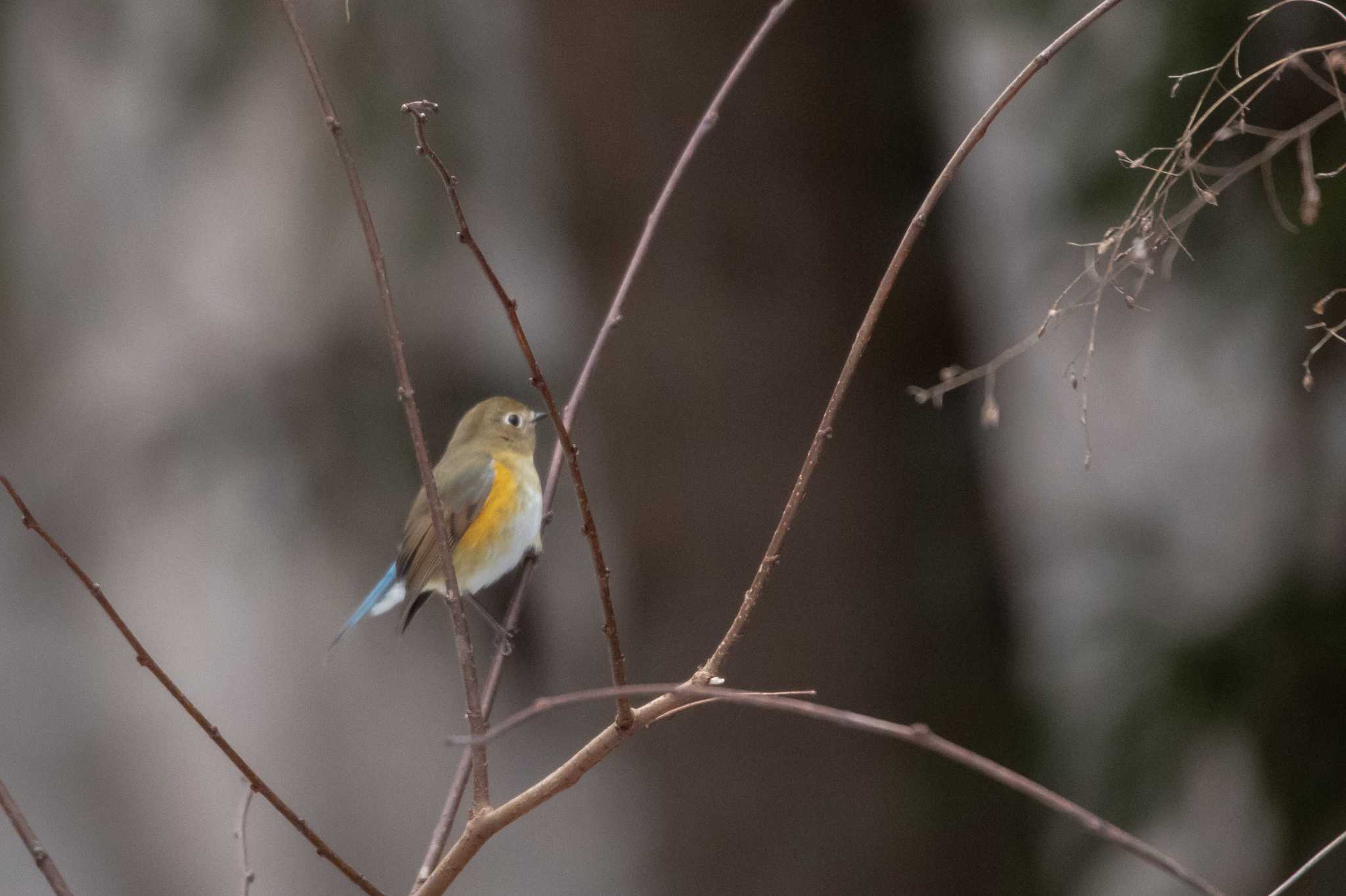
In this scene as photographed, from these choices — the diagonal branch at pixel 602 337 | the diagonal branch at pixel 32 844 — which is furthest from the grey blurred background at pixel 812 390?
the diagonal branch at pixel 32 844

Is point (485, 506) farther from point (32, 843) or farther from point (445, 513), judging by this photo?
point (32, 843)

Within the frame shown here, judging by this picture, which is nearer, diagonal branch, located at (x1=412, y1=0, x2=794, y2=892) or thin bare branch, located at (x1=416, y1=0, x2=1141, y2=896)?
thin bare branch, located at (x1=416, y1=0, x2=1141, y2=896)

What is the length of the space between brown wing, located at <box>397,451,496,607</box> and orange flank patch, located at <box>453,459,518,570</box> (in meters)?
0.01

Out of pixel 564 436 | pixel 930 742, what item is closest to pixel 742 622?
pixel 564 436

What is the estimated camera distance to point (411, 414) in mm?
998

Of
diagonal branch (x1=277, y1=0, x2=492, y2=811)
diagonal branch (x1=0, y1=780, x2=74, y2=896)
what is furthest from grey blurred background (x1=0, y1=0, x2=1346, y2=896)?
diagonal branch (x1=0, y1=780, x2=74, y2=896)

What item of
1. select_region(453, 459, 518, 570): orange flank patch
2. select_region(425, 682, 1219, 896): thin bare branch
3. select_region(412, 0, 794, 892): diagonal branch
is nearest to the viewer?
select_region(425, 682, 1219, 896): thin bare branch

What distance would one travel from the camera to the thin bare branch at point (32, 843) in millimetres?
950

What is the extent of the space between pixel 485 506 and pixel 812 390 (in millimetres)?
925

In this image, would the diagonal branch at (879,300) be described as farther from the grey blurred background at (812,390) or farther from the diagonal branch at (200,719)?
the grey blurred background at (812,390)

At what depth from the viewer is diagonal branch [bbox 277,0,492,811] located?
0.94 m

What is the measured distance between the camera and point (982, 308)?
3.41 metres

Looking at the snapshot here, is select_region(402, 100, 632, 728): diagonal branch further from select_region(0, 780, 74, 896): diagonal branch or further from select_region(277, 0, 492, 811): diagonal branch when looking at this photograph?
select_region(0, 780, 74, 896): diagonal branch

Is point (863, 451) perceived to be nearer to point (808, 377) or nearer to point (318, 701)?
point (808, 377)
